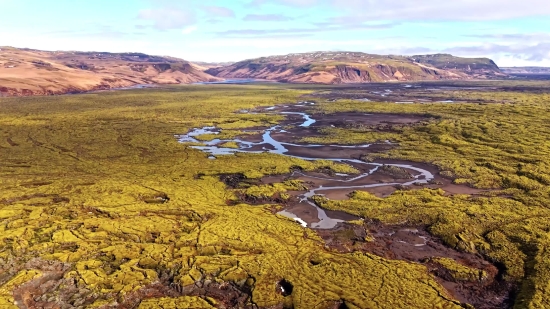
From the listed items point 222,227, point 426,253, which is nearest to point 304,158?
point 222,227

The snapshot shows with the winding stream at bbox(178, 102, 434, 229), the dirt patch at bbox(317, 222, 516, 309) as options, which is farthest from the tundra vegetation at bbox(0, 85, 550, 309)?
the winding stream at bbox(178, 102, 434, 229)

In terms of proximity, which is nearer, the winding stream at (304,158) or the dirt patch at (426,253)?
the dirt patch at (426,253)

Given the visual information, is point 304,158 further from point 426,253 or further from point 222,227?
point 426,253

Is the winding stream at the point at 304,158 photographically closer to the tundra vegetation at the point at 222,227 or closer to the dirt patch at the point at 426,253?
the tundra vegetation at the point at 222,227

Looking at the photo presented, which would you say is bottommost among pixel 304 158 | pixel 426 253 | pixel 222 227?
pixel 222 227

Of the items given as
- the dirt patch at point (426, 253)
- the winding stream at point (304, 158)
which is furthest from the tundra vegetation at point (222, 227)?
the winding stream at point (304, 158)

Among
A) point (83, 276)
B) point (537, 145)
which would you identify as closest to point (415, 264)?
point (83, 276)

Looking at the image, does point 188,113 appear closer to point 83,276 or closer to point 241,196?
point 241,196

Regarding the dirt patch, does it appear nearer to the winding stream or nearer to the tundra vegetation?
the tundra vegetation
